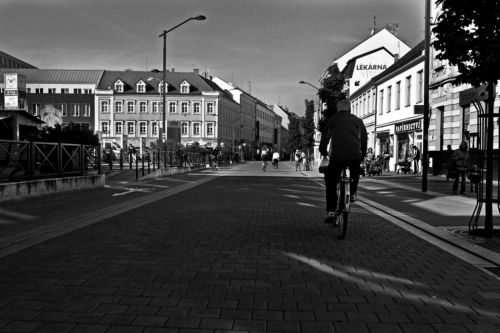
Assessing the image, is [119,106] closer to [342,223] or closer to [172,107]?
[172,107]

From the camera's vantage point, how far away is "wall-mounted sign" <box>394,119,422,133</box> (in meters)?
32.7

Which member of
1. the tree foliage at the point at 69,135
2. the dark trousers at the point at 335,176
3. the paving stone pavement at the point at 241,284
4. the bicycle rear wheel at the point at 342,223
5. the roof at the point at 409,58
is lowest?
the paving stone pavement at the point at 241,284

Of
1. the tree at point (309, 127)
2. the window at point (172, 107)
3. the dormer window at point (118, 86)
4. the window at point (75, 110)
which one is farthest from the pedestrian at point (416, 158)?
the window at point (75, 110)

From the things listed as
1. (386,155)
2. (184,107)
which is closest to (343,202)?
(386,155)

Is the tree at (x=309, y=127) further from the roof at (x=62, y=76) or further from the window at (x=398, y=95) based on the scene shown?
the roof at (x=62, y=76)

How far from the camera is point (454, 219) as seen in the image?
32.5ft

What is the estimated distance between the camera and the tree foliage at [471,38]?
280 inches

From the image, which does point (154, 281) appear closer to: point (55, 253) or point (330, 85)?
point (55, 253)

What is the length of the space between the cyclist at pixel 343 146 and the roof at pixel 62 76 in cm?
9471

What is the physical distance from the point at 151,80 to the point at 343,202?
3567 inches

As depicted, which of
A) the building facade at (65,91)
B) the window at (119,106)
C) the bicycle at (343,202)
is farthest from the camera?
the building facade at (65,91)

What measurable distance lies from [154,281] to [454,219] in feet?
22.8

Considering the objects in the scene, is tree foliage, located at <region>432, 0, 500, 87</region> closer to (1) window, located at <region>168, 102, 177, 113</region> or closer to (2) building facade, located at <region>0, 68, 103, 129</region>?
(2) building facade, located at <region>0, 68, 103, 129</region>

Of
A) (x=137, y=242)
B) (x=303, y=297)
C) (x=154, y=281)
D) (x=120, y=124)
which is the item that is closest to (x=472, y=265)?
(x=303, y=297)
